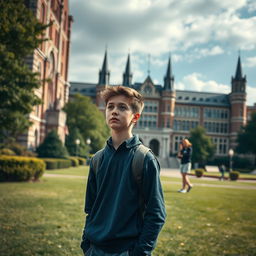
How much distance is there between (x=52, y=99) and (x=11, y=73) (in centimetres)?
2318

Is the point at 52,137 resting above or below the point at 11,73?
below

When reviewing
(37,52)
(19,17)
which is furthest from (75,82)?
(19,17)

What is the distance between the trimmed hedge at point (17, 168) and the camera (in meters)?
12.0

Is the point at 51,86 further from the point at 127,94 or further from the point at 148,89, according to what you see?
the point at 148,89

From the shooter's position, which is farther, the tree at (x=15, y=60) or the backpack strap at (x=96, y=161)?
the tree at (x=15, y=60)

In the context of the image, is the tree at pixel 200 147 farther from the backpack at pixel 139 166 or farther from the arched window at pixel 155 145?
the backpack at pixel 139 166

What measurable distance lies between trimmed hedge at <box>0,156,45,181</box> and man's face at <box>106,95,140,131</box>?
11.0m

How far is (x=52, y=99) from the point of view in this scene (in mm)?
34875

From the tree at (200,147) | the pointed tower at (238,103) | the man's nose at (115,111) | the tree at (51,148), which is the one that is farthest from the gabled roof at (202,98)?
the man's nose at (115,111)

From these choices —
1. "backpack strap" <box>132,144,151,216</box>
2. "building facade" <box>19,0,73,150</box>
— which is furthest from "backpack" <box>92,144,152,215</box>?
"building facade" <box>19,0,73,150</box>

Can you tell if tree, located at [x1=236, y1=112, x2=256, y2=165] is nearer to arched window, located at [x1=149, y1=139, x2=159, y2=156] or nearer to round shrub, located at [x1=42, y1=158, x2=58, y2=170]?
arched window, located at [x1=149, y1=139, x2=159, y2=156]

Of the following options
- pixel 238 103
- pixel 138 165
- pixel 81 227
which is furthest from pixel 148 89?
pixel 138 165

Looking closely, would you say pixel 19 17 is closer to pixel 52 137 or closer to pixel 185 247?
pixel 185 247

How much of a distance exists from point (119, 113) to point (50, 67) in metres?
33.1
